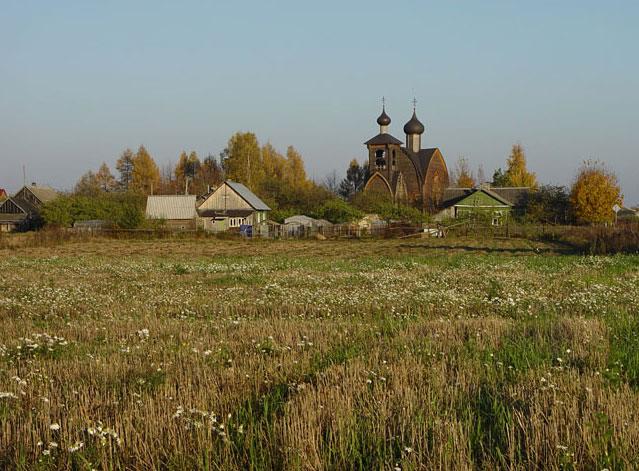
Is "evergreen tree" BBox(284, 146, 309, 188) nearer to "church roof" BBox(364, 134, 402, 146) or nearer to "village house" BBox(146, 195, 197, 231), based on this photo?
"church roof" BBox(364, 134, 402, 146)

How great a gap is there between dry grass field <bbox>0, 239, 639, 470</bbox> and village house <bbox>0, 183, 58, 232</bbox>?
82.1 m

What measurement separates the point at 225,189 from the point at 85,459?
79.3m

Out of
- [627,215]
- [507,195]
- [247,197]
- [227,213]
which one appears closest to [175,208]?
[227,213]

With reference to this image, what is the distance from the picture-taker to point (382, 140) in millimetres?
104812

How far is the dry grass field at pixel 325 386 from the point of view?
4.41m

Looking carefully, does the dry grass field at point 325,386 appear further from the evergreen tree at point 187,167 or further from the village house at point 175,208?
the evergreen tree at point 187,167

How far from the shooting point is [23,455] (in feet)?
14.6

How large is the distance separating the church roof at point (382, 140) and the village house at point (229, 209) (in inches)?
1153

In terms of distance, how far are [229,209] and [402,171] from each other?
123 ft

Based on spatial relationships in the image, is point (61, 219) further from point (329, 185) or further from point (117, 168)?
point (329, 185)

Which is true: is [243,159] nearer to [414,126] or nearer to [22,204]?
[414,126]

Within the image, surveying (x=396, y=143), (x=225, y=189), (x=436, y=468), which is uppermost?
(x=396, y=143)

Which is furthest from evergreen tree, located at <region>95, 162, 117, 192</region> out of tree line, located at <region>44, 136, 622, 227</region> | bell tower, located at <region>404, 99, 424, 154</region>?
bell tower, located at <region>404, 99, 424, 154</region>

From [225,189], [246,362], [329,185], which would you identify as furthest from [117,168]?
[246,362]
